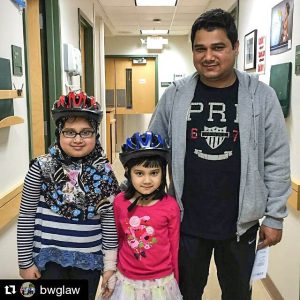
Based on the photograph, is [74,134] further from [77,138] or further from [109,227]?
[109,227]

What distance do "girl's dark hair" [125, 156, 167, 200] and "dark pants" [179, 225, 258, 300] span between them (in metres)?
0.23

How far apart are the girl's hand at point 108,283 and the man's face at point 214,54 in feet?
2.89

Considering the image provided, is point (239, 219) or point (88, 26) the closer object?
point (239, 219)

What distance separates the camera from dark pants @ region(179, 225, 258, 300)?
1564 mm

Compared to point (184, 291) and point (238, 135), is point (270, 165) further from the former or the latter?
point (184, 291)

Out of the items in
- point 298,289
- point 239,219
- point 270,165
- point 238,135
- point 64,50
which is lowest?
point 298,289

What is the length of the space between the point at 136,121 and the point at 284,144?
24.5 feet

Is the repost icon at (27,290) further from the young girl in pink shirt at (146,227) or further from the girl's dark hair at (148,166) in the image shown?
the girl's dark hair at (148,166)

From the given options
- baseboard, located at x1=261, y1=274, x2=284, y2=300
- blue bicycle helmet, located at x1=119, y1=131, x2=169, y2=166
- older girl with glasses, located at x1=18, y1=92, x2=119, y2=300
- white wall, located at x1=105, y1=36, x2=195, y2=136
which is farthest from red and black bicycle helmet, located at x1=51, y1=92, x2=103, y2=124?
white wall, located at x1=105, y1=36, x2=195, y2=136

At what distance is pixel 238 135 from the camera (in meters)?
1.50

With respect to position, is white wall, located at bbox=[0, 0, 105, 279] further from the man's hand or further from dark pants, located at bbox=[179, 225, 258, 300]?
the man's hand

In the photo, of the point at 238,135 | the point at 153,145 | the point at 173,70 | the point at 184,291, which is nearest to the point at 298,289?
the point at 184,291

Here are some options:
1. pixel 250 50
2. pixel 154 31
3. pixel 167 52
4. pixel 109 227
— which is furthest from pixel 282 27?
pixel 167 52

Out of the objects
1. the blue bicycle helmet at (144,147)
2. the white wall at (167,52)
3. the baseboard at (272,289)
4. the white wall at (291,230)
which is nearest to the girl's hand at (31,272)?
the blue bicycle helmet at (144,147)
